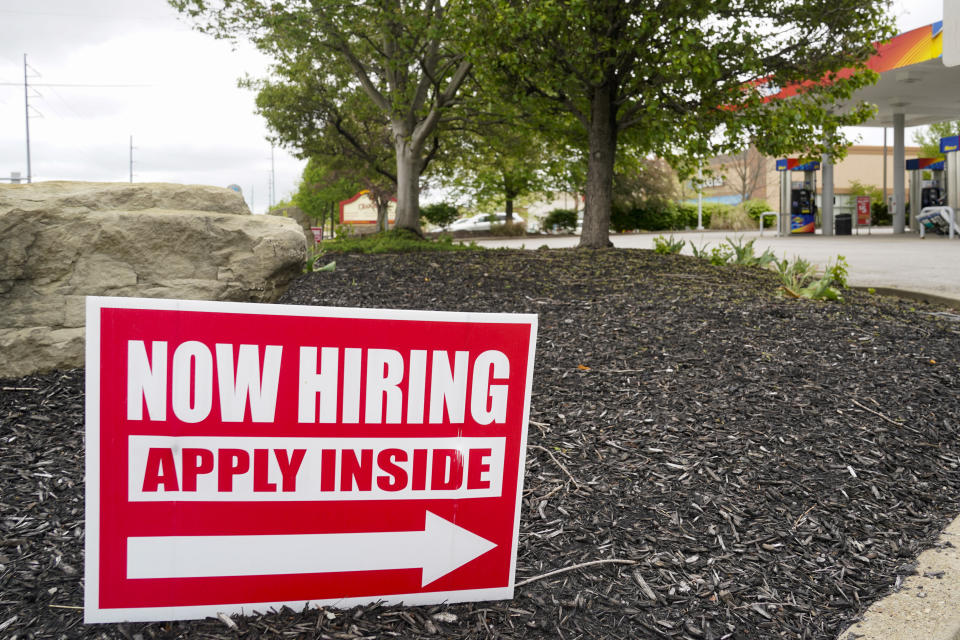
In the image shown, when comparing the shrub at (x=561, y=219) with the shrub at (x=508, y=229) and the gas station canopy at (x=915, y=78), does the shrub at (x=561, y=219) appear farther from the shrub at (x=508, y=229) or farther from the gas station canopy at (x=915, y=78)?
the gas station canopy at (x=915, y=78)

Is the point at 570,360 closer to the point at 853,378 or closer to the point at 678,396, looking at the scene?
the point at 678,396

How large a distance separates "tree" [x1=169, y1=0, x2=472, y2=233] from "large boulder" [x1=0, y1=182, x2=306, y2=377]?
684 cm

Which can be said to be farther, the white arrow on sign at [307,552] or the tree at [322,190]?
the tree at [322,190]

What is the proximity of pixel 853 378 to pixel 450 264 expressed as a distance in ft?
16.0

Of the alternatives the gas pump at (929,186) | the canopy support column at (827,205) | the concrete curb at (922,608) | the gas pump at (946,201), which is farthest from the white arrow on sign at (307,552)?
the gas pump at (929,186)

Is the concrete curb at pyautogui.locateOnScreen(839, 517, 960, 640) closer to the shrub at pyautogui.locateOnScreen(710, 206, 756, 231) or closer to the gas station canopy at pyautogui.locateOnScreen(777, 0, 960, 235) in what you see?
the gas station canopy at pyautogui.locateOnScreen(777, 0, 960, 235)

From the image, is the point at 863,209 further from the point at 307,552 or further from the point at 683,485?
the point at 307,552

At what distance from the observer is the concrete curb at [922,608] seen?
7.08ft

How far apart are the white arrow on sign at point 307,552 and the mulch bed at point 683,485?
18 cm

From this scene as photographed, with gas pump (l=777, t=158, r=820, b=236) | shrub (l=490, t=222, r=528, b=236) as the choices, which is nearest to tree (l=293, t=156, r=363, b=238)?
shrub (l=490, t=222, r=528, b=236)

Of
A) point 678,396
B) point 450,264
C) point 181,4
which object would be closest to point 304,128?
point 181,4

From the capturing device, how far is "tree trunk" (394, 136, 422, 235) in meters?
14.8

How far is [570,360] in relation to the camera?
443 cm

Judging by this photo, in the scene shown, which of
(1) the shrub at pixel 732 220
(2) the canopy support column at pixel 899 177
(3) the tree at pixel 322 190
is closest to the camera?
(2) the canopy support column at pixel 899 177
